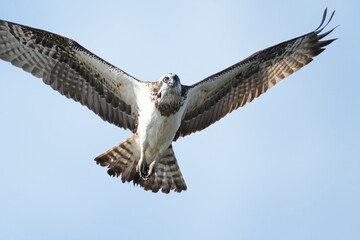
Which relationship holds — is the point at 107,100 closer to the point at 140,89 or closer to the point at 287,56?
the point at 140,89

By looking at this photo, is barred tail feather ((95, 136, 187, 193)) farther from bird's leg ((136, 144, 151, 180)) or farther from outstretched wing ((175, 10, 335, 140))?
outstretched wing ((175, 10, 335, 140))

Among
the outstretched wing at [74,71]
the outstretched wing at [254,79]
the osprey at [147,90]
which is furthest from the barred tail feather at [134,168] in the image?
the outstretched wing at [254,79]

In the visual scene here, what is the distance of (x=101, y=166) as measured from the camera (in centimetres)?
1622

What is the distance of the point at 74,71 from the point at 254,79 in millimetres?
3080

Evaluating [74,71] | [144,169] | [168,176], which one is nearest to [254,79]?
[168,176]

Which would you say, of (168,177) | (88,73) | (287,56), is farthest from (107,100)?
(287,56)

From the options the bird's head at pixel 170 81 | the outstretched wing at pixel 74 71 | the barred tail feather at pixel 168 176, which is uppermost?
the outstretched wing at pixel 74 71

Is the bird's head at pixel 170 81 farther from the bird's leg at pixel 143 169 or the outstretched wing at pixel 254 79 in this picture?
the bird's leg at pixel 143 169

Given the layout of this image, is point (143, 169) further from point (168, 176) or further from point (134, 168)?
point (168, 176)

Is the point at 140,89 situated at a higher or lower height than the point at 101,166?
higher

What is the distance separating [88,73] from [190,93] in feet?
5.69

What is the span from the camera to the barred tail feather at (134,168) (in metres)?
16.2

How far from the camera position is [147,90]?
15875mm

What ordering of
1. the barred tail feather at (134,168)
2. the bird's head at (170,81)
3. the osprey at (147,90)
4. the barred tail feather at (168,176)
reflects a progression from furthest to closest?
1. the barred tail feather at (168,176)
2. the barred tail feather at (134,168)
3. the osprey at (147,90)
4. the bird's head at (170,81)
